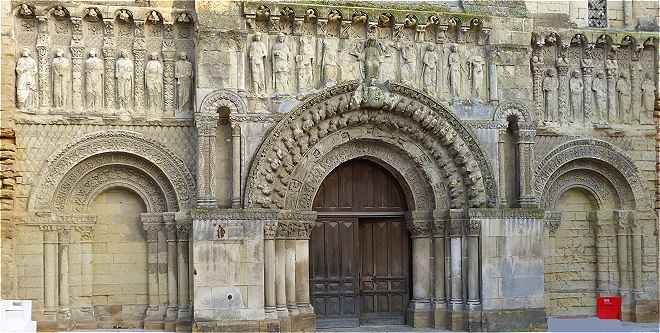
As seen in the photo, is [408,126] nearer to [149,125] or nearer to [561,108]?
[561,108]

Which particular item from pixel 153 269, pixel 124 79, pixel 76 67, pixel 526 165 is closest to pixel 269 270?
pixel 153 269

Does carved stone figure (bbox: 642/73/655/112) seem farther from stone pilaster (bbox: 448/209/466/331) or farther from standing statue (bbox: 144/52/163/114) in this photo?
standing statue (bbox: 144/52/163/114)

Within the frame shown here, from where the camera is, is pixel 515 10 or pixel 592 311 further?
pixel 592 311

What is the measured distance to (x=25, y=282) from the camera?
16438 mm

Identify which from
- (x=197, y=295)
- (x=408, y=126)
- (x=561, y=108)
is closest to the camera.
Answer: (x=197, y=295)

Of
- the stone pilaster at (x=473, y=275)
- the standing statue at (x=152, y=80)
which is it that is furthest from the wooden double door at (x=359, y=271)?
the standing statue at (x=152, y=80)

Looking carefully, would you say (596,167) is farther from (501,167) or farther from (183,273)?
(183,273)

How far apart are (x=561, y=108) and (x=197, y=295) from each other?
8.48 meters

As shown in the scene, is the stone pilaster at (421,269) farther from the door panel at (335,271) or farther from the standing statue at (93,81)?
the standing statue at (93,81)

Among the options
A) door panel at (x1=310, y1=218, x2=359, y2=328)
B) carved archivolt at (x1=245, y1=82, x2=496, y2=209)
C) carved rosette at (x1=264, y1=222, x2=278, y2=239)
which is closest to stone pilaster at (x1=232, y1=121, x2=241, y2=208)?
carved archivolt at (x1=245, y1=82, x2=496, y2=209)

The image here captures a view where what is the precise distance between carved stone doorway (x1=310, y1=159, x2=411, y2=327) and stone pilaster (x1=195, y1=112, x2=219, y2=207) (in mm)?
2474

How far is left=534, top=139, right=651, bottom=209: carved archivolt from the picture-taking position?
1883 cm

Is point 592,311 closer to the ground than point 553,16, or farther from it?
closer to the ground

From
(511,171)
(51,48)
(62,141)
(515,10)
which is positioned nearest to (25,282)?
(62,141)
